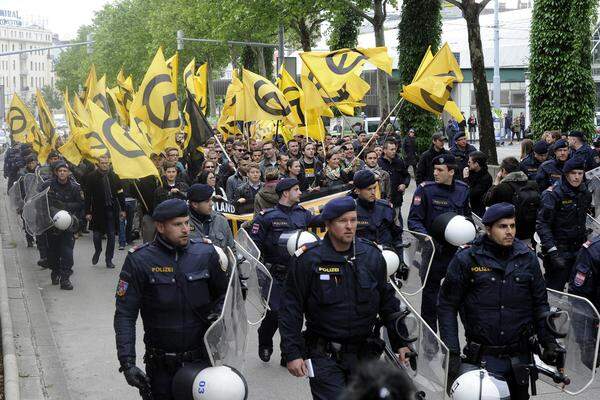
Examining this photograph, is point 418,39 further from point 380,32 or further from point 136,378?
point 136,378

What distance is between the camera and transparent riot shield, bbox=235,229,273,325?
8498 mm

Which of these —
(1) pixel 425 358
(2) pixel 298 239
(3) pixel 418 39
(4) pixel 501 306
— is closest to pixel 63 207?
(2) pixel 298 239

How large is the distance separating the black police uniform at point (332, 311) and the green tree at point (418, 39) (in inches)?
924

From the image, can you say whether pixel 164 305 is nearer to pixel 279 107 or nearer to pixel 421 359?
pixel 421 359

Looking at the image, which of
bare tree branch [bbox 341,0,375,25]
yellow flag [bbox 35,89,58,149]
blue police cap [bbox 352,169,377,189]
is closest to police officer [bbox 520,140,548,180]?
blue police cap [bbox 352,169,377,189]

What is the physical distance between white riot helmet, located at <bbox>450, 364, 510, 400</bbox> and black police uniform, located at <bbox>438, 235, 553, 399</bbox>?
0.23 m

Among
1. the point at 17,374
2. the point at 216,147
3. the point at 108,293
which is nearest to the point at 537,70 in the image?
the point at 216,147

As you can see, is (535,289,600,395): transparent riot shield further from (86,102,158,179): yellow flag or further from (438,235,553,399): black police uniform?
(86,102,158,179): yellow flag

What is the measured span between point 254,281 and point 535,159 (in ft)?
20.3

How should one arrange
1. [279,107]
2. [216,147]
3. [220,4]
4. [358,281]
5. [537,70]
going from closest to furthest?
[358,281] → [279,107] → [216,147] → [537,70] → [220,4]

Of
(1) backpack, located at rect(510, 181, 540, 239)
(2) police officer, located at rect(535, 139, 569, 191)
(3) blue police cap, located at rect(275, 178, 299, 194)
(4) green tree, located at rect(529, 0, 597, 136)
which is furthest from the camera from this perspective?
(4) green tree, located at rect(529, 0, 597, 136)

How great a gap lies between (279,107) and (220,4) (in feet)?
90.5

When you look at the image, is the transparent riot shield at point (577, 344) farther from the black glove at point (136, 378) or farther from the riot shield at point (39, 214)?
the riot shield at point (39, 214)

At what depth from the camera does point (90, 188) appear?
14.8m
